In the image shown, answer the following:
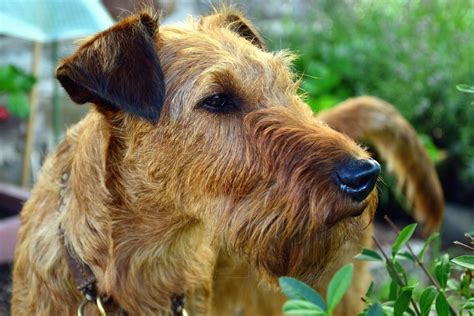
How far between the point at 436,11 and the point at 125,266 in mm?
6242

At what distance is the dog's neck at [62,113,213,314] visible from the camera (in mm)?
3021

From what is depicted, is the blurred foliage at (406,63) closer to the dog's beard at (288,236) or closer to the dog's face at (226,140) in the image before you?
the dog's face at (226,140)

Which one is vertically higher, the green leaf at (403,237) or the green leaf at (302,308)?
the green leaf at (302,308)

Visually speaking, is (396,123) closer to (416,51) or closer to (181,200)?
(181,200)

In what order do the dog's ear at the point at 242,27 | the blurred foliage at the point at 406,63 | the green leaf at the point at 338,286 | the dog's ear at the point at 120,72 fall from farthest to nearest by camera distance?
1. the blurred foliage at the point at 406,63
2. the dog's ear at the point at 242,27
3. the dog's ear at the point at 120,72
4. the green leaf at the point at 338,286

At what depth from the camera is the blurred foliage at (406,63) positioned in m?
6.88

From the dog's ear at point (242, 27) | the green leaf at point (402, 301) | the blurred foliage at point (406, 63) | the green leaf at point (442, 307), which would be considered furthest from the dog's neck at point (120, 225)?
the blurred foliage at point (406, 63)

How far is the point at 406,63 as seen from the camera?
7320mm

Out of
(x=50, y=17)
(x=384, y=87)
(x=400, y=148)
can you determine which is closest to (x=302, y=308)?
(x=400, y=148)

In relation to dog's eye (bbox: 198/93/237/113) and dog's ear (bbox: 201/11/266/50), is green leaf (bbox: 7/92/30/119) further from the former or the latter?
dog's eye (bbox: 198/93/237/113)

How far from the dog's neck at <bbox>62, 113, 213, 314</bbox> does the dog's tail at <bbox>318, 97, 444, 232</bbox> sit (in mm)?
1313

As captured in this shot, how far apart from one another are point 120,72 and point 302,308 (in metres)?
1.28

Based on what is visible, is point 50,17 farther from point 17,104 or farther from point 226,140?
point 226,140

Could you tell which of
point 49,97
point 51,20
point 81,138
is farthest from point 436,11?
point 81,138
